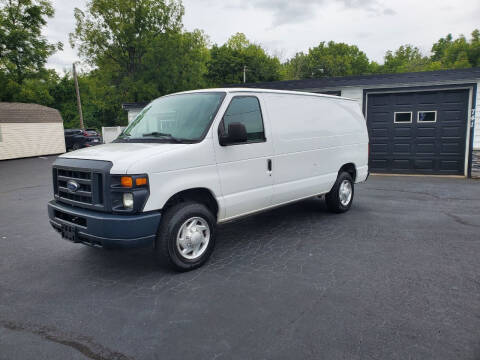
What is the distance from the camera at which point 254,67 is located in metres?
55.9

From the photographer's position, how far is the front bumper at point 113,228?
13.1 feet

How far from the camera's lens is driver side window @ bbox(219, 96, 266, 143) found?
4.94 meters

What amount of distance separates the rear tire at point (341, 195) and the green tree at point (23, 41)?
98.9 feet

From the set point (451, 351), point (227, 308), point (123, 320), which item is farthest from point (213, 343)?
point (451, 351)

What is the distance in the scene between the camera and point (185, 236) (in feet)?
14.8

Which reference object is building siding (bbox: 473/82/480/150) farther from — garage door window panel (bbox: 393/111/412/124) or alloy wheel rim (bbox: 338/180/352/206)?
alloy wheel rim (bbox: 338/180/352/206)

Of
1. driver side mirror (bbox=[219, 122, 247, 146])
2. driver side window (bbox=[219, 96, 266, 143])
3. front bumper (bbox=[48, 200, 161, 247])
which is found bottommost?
front bumper (bbox=[48, 200, 161, 247])

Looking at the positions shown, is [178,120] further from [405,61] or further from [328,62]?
[405,61]

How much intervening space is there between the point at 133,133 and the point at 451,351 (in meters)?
4.42

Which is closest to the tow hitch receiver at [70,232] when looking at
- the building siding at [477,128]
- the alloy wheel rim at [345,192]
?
the alloy wheel rim at [345,192]

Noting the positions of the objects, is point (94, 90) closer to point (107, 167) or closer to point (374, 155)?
point (374, 155)

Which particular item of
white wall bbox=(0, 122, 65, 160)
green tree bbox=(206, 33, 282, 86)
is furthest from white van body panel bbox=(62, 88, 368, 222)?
green tree bbox=(206, 33, 282, 86)

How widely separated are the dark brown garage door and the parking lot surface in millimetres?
6930

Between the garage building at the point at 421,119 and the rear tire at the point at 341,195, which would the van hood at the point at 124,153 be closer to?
the rear tire at the point at 341,195
